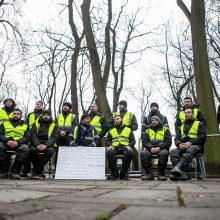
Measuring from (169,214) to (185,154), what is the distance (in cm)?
546

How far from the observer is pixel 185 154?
715cm

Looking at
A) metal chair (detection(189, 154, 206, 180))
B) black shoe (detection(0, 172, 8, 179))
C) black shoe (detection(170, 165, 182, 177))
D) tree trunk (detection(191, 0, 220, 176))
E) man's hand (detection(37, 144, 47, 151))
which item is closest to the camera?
black shoe (detection(170, 165, 182, 177))

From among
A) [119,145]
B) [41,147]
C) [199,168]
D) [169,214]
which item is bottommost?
[169,214]

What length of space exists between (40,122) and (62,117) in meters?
0.79

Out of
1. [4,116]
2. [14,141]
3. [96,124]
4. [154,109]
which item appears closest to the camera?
[14,141]

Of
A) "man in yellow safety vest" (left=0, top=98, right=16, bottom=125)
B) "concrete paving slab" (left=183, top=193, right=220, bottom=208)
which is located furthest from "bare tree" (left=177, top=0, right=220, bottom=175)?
"concrete paving slab" (left=183, top=193, right=220, bottom=208)

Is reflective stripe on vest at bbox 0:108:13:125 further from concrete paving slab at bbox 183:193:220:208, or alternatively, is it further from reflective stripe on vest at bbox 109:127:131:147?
concrete paving slab at bbox 183:193:220:208

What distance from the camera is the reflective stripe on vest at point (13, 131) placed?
7763 millimetres

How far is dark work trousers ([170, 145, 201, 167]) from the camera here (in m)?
7.05

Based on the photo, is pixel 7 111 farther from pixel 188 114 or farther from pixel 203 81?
pixel 203 81

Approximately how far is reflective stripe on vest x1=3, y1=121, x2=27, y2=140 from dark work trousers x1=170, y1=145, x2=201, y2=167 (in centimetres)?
329

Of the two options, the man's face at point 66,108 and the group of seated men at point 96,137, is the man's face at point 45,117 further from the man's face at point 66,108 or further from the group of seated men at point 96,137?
the man's face at point 66,108

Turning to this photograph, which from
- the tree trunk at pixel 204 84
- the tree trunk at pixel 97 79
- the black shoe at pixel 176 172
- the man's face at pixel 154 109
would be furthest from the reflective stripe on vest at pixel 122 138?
the tree trunk at pixel 97 79

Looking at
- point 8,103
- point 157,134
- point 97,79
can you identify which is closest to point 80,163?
point 157,134
